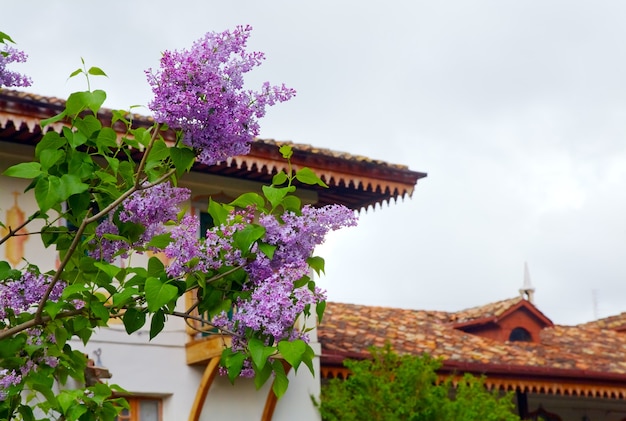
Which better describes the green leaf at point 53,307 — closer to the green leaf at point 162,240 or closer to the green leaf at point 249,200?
the green leaf at point 162,240

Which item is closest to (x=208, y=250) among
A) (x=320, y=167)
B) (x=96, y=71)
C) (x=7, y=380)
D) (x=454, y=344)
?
(x=96, y=71)

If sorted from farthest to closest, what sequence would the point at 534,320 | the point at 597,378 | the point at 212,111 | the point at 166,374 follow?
the point at 534,320 < the point at 597,378 < the point at 166,374 < the point at 212,111

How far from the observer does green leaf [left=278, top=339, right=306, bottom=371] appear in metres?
4.36

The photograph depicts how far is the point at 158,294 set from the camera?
14.7ft

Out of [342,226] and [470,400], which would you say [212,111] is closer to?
[342,226]

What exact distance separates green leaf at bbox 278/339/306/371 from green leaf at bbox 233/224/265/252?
39 centimetres

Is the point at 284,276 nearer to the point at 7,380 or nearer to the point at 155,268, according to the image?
Answer: the point at 155,268

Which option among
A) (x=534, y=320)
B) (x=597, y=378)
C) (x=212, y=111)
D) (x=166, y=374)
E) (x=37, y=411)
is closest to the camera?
(x=212, y=111)

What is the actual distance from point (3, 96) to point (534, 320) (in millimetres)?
9553

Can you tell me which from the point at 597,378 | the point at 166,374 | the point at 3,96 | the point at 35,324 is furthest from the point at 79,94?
the point at 597,378

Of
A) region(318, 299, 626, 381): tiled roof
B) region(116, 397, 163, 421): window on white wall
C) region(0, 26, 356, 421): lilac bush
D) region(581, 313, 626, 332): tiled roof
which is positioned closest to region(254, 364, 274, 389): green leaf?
region(0, 26, 356, 421): lilac bush

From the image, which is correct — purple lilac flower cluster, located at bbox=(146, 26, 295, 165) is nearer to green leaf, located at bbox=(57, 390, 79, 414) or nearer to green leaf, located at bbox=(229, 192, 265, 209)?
green leaf, located at bbox=(229, 192, 265, 209)

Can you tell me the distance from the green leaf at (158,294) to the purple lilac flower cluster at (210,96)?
50 centimetres

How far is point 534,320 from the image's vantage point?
18656 mm
